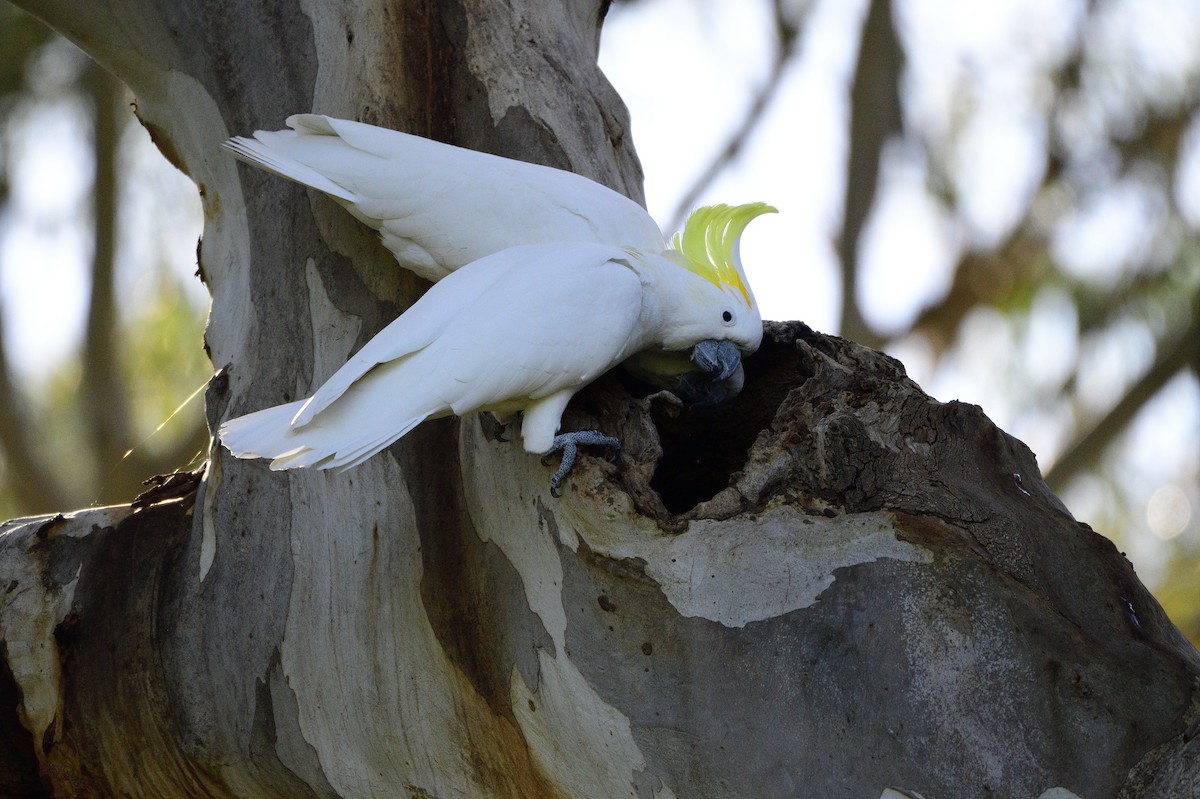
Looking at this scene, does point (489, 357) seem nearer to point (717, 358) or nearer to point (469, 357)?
point (469, 357)

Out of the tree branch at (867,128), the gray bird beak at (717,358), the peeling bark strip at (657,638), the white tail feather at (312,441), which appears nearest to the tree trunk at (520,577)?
the peeling bark strip at (657,638)

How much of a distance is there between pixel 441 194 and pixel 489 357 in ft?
1.26

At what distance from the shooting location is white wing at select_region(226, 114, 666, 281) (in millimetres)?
1750

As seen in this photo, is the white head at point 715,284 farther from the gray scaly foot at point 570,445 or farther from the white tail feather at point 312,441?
the white tail feather at point 312,441

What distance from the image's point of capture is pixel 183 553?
1900 mm

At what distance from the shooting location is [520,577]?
5.29 ft

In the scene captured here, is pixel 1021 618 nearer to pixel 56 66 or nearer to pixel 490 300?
pixel 490 300

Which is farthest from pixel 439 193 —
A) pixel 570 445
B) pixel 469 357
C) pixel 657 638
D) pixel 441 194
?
pixel 657 638

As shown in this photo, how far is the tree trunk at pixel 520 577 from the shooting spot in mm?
1322

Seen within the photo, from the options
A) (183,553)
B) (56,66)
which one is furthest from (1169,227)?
(56,66)

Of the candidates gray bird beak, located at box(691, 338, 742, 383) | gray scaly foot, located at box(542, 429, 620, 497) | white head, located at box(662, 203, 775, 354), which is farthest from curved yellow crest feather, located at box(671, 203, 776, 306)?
gray scaly foot, located at box(542, 429, 620, 497)

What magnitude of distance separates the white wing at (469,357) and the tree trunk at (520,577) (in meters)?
0.16

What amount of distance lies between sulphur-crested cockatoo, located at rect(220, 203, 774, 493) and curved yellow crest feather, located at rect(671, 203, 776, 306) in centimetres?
17

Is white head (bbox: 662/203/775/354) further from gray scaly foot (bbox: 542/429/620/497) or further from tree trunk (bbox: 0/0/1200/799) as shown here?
gray scaly foot (bbox: 542/429/620/497)
